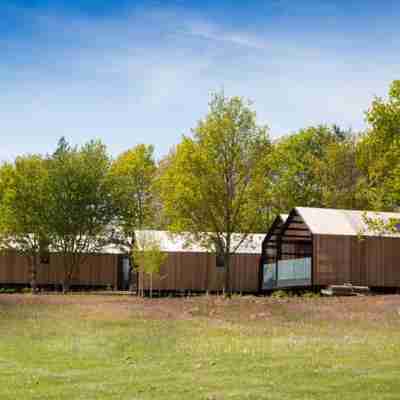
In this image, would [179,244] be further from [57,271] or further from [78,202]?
[57,271]

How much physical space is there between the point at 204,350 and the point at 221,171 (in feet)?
69.9

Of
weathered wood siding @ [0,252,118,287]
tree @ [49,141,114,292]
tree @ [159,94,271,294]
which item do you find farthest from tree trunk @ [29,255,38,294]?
tree @ [159,94,271,294]

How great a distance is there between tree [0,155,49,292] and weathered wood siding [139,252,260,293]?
26.2 ft

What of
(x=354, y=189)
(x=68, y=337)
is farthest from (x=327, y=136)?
(x=68, y=337)

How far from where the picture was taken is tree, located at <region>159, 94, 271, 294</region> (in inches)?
1545

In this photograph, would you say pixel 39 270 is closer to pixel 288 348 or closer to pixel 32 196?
pixel 32 196

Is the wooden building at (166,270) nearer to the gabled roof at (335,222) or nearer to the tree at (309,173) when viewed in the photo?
the gabled roof at (335,222)

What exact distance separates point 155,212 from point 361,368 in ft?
164

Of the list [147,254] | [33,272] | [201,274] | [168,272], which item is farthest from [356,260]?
[33,272]

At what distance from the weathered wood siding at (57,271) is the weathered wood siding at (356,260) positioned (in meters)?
18.4

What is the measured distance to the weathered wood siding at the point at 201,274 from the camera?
4838 cm

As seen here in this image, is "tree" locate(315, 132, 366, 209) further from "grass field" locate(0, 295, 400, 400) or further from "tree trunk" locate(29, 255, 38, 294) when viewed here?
A: "grass field" locate(0, 295, 400, 400)

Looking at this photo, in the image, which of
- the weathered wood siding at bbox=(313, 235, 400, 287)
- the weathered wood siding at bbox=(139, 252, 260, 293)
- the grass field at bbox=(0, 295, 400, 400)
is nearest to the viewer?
the grass field at bbox=(0, 295, 400, 400)

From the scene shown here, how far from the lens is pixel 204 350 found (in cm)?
1916
